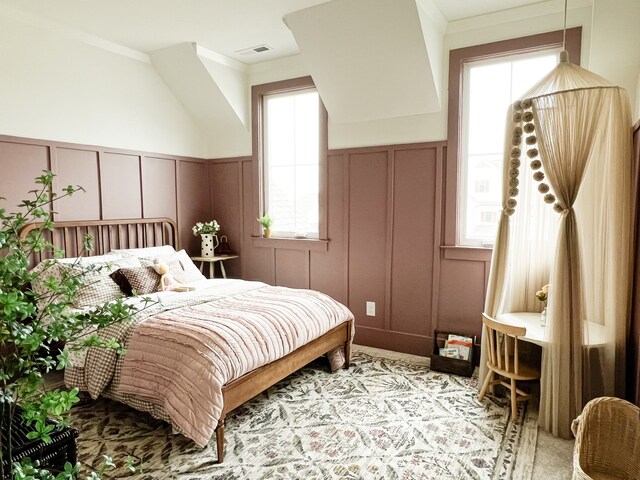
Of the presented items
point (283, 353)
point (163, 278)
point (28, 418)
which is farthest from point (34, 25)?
point (28, 418)

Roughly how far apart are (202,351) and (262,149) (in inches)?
110

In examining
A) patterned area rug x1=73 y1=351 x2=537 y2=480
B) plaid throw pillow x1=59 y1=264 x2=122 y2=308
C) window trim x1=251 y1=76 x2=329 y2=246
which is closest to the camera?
patterned area rug x1=73 y1=351 x2=537 y2=480

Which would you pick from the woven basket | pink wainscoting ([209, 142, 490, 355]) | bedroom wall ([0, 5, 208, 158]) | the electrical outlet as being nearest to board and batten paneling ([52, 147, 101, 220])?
bedroom wall ([0, 5, 208, 158])

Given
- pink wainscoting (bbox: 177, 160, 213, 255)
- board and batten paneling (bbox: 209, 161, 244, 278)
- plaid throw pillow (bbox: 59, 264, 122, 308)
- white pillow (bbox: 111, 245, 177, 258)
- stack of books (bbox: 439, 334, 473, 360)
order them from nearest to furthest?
plaid throw pillow (bbox: 59, 264, 122, 308) < stack of books (bbox: 439, 334, 473, 360) < white pillow (bbox: 111, 245, 177, 258) < pink wainscoting (bbox: 177, 160, 213, 255) < board and batten paneling (bbox: 209, 161, 244, 278)

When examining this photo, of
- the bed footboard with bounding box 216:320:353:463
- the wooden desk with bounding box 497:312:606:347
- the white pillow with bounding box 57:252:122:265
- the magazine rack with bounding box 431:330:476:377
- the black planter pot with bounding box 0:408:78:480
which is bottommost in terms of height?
the magazine rack with bounding box 431:330:476:377

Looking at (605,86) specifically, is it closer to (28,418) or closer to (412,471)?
(412,471)

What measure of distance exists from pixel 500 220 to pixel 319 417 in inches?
70.9

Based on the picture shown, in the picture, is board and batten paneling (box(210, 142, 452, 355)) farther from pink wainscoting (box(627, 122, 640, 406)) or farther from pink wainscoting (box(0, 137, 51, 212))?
pink wainscoting (box(0, 137, 51, 212))

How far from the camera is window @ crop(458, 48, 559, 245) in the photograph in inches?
136

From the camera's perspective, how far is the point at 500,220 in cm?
295

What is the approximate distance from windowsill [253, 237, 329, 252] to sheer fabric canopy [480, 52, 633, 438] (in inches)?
84.5

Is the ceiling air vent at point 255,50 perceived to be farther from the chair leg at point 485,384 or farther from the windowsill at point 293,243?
the chair leg at point 485,384

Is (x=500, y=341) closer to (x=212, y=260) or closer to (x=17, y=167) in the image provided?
(x=212, y=260)

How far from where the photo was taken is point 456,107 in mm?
3580
